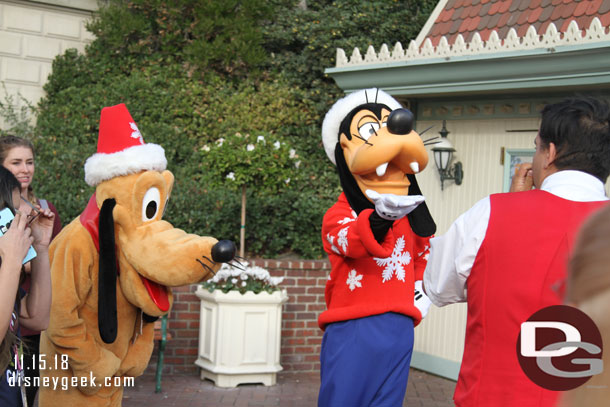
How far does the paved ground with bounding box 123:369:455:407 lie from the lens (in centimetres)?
638

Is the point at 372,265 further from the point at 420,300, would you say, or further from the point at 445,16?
the point at 445,16

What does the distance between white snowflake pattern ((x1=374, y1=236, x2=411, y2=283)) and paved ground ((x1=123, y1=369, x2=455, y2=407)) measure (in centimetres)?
277

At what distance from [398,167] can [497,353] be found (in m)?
1.53

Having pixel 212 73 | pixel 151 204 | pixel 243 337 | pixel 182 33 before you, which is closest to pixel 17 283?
pixel 151 204

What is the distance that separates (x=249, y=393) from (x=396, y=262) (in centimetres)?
312

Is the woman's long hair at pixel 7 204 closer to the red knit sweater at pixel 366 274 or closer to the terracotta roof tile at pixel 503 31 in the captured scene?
the red knit sweater at pixel 366 274

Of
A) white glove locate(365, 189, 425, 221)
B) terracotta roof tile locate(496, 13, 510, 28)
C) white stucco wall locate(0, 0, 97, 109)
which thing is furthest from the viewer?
white stucco wall locate(0, 0, 97, 109)

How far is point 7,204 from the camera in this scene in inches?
112

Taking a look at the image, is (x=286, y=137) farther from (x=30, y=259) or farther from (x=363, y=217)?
(x=30, y=259)

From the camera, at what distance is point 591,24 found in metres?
5.78

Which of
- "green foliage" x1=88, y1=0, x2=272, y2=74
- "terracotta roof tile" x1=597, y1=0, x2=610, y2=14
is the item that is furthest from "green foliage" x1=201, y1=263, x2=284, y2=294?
"green foliage" x1=88, y1=0, x2=272, y2=74

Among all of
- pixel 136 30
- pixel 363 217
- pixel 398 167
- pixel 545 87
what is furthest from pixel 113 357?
pixel 136 30

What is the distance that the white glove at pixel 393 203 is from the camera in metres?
3.46

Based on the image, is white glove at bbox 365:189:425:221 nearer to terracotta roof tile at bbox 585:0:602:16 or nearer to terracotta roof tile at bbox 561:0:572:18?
terracotta roof tile at bbox 585:0:602:16
